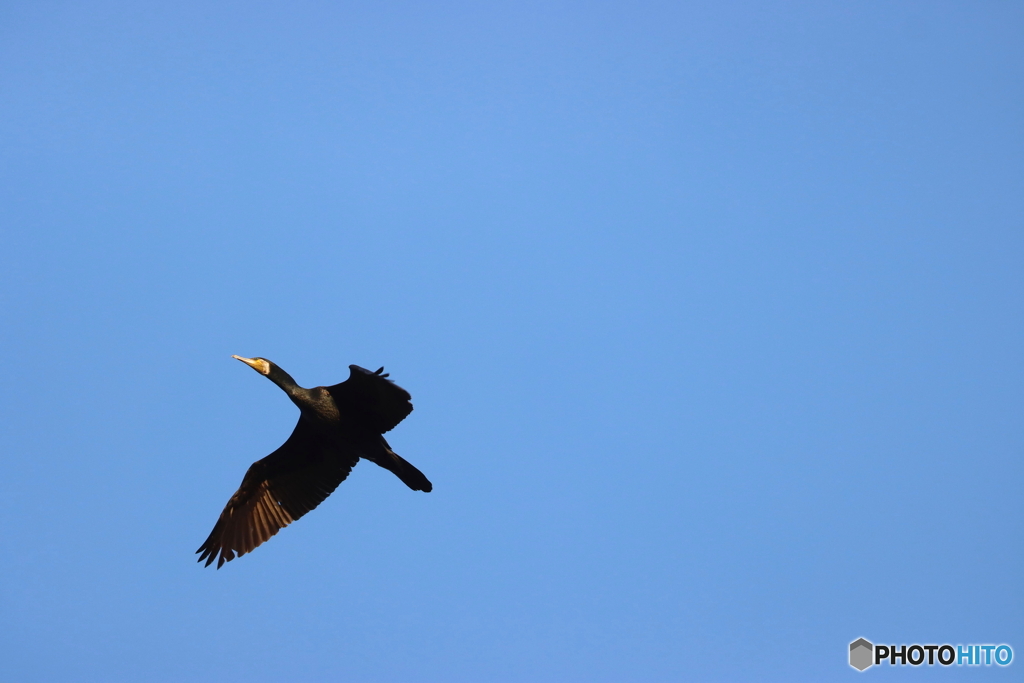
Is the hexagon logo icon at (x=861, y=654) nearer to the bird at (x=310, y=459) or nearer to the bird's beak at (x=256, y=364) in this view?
the bird at (x=310, y=459)

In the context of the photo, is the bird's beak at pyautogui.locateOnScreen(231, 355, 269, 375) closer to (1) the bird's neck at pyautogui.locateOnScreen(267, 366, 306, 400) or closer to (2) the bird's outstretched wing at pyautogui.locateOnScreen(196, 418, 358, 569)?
(1) the bird's neck at pyautogui.locateOnScreen(267, 366, 306, 400)

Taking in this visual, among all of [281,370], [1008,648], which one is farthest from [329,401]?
[1008,648]

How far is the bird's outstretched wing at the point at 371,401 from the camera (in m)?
10.4

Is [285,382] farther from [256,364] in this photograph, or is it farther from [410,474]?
[410,474]

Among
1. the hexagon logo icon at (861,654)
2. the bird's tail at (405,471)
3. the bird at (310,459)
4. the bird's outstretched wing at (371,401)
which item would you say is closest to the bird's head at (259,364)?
the bird at (310,459)

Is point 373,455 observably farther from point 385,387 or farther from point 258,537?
point 258,537

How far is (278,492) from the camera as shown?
1258cm

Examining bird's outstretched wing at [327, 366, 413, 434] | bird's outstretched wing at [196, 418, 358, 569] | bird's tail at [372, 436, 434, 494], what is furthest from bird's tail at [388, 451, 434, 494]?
bird's outstretched wing at [196, 418, 358, 569]

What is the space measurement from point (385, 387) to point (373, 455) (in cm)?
158

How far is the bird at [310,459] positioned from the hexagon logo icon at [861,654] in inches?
302

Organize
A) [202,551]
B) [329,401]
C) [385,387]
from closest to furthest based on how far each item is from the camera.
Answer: [385,387] → [329,401] → [202,551]

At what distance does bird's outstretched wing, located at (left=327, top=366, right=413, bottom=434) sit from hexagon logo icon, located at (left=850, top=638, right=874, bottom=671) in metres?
8.49

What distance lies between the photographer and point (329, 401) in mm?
11195

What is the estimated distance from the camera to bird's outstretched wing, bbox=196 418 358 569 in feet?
40.0
